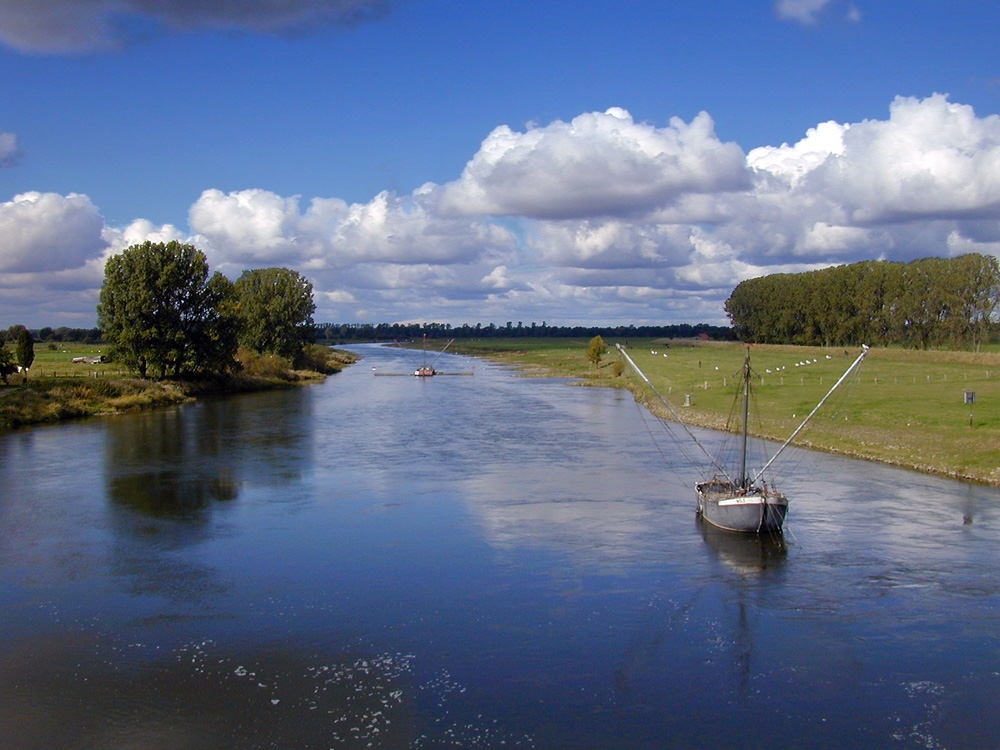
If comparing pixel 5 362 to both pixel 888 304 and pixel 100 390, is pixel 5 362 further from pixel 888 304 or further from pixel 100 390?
pixel 888 304

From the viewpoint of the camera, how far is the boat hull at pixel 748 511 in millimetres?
32344

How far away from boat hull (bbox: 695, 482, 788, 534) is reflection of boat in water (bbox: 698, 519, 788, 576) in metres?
0.34

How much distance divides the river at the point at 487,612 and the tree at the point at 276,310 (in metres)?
88.0

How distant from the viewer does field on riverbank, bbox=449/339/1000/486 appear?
47625 mm

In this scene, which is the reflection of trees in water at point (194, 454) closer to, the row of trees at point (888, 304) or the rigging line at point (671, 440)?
the rigging line at point (671, 440)

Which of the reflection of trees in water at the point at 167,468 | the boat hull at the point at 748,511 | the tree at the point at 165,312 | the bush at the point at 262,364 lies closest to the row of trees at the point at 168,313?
the tree at the point at 165,312

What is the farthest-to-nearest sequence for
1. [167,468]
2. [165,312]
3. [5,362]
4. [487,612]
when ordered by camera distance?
[165,312]
[5,362]
[167,468]
[487,612]

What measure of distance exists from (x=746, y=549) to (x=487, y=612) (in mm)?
11600

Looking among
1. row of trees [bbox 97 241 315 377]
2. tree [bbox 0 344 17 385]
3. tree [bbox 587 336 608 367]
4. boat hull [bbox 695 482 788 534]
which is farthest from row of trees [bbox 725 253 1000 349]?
tree [bbox 0 344 17 385]

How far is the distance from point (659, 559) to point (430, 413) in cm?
5211

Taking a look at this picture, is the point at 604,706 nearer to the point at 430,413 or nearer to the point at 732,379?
the point at 430,413

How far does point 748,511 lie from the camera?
32.5 m

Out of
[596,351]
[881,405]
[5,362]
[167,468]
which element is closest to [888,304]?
[596,351]

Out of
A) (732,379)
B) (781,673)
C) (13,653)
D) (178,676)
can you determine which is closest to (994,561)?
(781,673)
